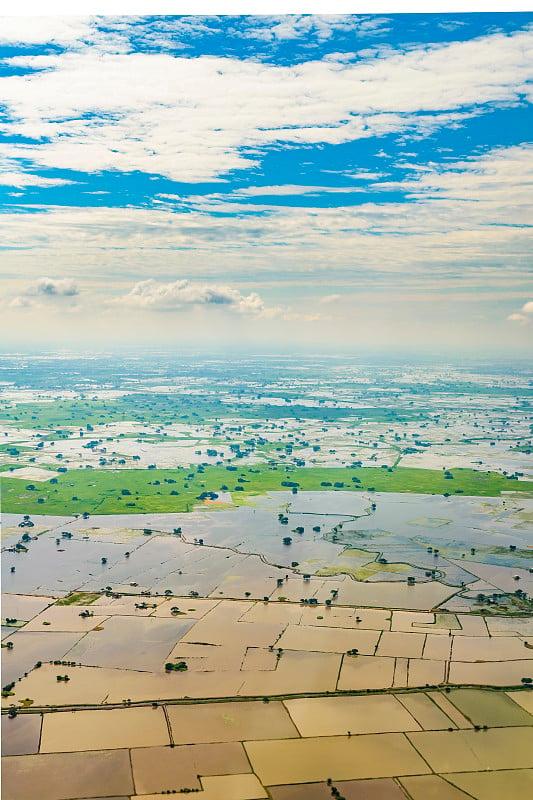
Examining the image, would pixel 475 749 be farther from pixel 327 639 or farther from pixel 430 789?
pixel 327 639

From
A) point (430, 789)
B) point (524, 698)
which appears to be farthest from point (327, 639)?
point (430, 789)

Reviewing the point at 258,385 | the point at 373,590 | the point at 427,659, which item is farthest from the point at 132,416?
the point at 427,659

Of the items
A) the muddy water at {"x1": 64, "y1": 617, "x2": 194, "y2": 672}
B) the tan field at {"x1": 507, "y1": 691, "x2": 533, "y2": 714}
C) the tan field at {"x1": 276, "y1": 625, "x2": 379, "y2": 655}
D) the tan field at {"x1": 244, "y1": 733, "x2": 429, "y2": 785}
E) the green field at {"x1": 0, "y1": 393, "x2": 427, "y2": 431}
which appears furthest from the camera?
the green field at {"x1": 0, "y1": 393, "x2": 427, "y2": 431}

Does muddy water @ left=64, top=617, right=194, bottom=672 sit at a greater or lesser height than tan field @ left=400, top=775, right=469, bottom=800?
lesser

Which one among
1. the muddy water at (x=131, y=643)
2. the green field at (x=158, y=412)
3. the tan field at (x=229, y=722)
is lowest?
the muddy water at (x=131, y=643)

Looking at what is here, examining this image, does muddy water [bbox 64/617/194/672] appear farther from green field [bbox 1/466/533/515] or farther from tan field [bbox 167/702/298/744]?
green field [bbox 1/466/533/515]

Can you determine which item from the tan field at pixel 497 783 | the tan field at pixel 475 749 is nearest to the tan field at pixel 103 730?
the tan field at pixel 475 749

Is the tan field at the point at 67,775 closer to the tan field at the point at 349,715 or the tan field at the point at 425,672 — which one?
the tan field at the point at 349,715

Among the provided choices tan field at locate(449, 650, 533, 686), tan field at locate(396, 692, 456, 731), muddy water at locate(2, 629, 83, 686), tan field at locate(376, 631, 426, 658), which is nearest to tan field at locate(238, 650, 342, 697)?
tan field at locate(376, 631, 426, 658)

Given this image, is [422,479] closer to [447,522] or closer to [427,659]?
[447,522]

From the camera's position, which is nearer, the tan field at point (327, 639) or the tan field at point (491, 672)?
the tan field at point (491, 672)
